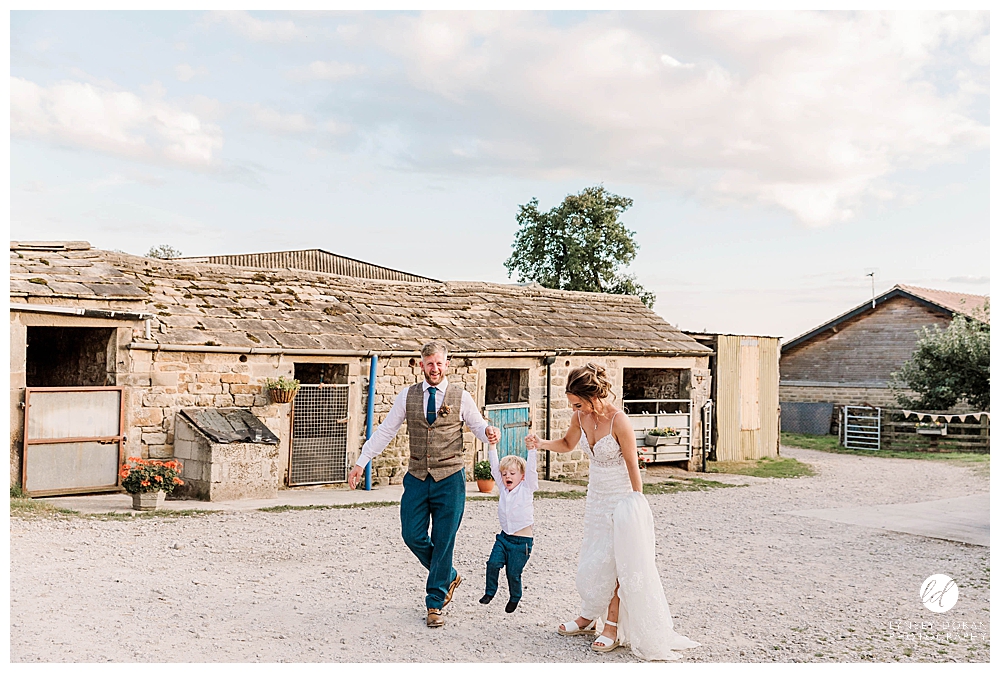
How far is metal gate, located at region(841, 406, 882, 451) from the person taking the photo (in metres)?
23.6

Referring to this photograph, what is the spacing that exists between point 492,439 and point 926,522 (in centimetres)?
775

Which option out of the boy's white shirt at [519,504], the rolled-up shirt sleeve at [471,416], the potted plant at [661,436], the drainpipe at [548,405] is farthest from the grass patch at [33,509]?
the potted plant at [661,436]

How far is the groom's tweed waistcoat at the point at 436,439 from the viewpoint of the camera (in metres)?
5.84

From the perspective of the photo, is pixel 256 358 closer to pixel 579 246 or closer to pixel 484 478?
pixel 484 478

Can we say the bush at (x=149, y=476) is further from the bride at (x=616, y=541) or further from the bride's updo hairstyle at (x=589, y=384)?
the bride's updo hairstyle at (x=589, y=384)

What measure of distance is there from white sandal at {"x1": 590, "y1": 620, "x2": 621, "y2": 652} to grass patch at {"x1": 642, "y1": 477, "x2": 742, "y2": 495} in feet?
28.1

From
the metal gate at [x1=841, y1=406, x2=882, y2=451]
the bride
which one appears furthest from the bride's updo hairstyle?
the metal gate at [x1=841, y1=406, x2=882, y2=451]

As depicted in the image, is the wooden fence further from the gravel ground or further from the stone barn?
the gravel ground

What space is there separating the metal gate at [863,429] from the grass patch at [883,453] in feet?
1.24

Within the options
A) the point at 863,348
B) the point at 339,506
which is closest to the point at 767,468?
the point at 339,506

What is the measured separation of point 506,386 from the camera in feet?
55.5

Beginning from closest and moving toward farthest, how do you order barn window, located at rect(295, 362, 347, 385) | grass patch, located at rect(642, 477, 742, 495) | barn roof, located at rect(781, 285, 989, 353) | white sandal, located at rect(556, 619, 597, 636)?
1. white sandal, located at rect(556, 619, 597, 636)
2. barn window, located at rect(295, 362, 347, 385)
3. grass patch, located at rect(642, 477, 742, 495)
4. barn roof, located at rect(781, 285, 989, 353)

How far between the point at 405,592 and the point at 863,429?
20029mm

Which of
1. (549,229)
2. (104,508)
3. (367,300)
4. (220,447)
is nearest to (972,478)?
(367,300)
